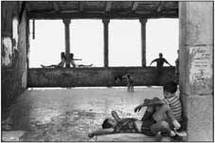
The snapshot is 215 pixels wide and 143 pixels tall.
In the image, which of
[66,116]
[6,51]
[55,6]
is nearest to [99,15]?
[55,6]

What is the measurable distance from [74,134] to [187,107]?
1.94 m

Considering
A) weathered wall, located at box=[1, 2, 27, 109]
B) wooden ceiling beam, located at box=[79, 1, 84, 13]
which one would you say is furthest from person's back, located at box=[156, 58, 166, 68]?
weathered wall, located at box=[1, 2, 27, 109]

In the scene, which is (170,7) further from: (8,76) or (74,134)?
(74,134)

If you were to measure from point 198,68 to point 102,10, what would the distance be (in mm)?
11027

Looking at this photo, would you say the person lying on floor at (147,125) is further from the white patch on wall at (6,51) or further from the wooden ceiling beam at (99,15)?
the wooden ceiling beam at (99,15)

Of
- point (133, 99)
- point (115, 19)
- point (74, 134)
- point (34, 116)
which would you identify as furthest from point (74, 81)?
point (74, 134)

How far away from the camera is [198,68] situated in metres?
6.19

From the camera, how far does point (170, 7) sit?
16.3m

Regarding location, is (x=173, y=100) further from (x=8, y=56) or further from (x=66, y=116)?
(x=8, y=56)

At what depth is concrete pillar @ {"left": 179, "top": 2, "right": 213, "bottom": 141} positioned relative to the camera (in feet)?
20.0

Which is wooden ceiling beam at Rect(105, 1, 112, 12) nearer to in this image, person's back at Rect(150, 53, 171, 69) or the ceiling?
the ceiling

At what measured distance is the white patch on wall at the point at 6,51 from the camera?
963 centimetres

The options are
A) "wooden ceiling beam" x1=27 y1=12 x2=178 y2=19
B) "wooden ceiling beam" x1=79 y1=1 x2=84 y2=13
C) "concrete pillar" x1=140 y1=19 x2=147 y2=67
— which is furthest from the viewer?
"concrete pillar" x1=140 y1=19 x2=147 y2=67

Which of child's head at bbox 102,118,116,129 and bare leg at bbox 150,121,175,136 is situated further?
child's head at bbox 102,118,116,129
